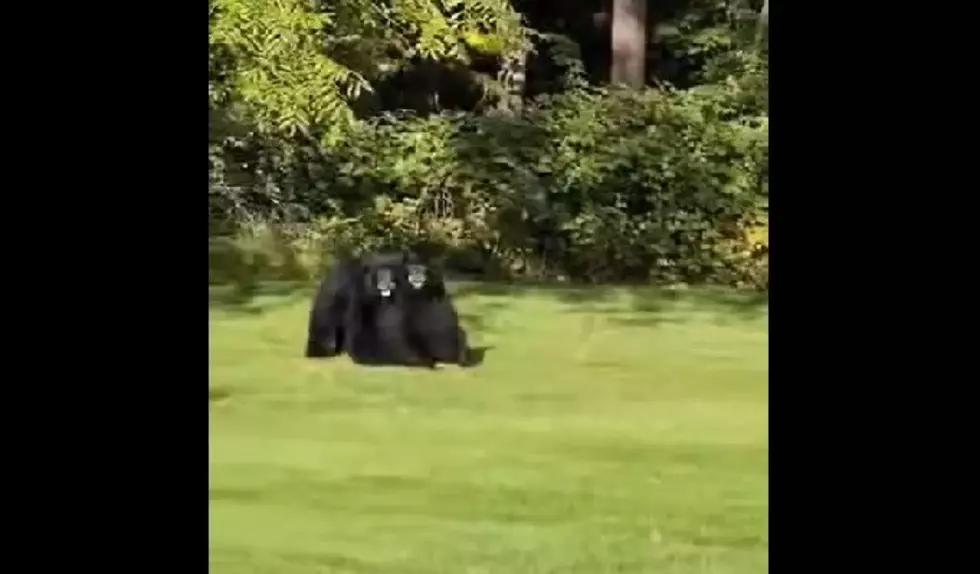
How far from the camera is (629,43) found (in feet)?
9.00

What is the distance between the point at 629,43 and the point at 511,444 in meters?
0.79

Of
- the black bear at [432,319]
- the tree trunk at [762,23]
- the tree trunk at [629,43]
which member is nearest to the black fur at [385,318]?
the black bear at [432,319]

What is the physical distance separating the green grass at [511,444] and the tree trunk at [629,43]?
0.41 m

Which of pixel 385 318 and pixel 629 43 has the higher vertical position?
pixel 629 43

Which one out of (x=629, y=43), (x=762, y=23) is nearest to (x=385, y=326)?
(x=629, y=43)

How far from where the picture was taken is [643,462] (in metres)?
2.54

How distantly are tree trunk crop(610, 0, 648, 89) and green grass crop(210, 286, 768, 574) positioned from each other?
41 centimetres

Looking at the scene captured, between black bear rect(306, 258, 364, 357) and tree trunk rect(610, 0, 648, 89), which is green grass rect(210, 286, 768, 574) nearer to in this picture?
black bear rect(306, 258, 364, 357)

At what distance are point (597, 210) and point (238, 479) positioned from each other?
2.74ft

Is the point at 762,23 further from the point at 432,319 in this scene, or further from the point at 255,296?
the point at 255,296

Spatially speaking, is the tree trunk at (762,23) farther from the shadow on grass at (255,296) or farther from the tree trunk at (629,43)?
the shadow on grass at (255,296)
